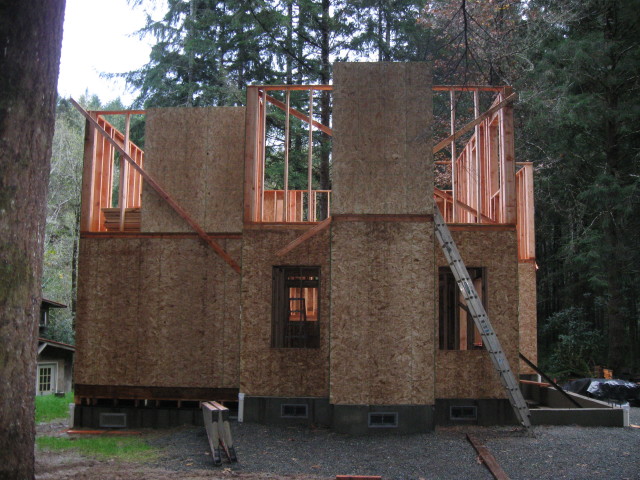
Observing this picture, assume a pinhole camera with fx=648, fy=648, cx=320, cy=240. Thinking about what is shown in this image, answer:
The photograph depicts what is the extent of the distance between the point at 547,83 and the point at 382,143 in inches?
488

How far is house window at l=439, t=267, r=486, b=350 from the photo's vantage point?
10.7m

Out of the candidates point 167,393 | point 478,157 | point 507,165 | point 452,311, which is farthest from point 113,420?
point 507,165

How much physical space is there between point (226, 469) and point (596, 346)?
16666mm

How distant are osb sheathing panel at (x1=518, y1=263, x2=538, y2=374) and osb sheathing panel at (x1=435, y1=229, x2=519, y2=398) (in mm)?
3510

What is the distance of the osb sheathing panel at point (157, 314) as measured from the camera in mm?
11039

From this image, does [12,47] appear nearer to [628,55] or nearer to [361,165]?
[361,165]

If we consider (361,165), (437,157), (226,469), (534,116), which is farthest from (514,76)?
(226,469)

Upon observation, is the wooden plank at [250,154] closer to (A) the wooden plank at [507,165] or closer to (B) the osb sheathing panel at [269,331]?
(B) the osb sheathing panel at [269,331]

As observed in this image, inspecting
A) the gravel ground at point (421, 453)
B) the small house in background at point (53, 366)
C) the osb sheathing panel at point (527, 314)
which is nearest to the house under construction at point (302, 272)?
the gravel ground at point (421, 453)

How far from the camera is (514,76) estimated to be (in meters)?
21.1

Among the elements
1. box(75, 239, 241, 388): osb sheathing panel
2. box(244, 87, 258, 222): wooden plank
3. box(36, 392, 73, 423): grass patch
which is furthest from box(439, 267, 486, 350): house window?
box(36, 392, 73, 423): grass patch

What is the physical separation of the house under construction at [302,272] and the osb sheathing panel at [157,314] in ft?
0.08

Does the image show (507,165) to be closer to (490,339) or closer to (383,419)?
(490,339)

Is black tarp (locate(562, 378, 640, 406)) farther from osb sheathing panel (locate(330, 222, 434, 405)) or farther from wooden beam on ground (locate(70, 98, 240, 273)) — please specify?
wooden beam on ground (locate(70, 98, 240, 273))
